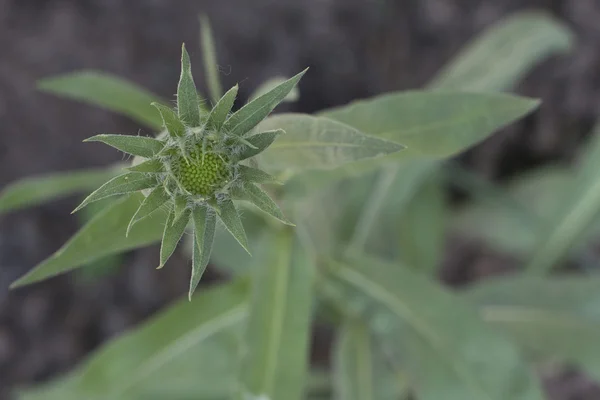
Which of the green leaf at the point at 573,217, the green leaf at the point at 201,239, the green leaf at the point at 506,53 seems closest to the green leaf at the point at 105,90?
the green leaf at the point at 201,239

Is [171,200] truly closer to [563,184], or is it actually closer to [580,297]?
[580,297]

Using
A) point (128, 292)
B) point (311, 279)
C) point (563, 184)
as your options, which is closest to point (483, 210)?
point (563, 184)

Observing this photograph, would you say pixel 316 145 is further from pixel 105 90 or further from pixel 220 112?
pixel 105 90

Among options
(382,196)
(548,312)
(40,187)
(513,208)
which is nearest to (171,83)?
(382,196)

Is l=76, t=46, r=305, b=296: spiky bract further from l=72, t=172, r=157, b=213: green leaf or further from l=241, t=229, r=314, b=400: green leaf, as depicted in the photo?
→ l=241, t=229, r=314, b=400: green leaf

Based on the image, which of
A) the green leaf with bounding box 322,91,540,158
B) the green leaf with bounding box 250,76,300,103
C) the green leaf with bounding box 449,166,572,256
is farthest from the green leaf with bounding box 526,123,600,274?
the green leaf with bounding box 250,76,300,103
